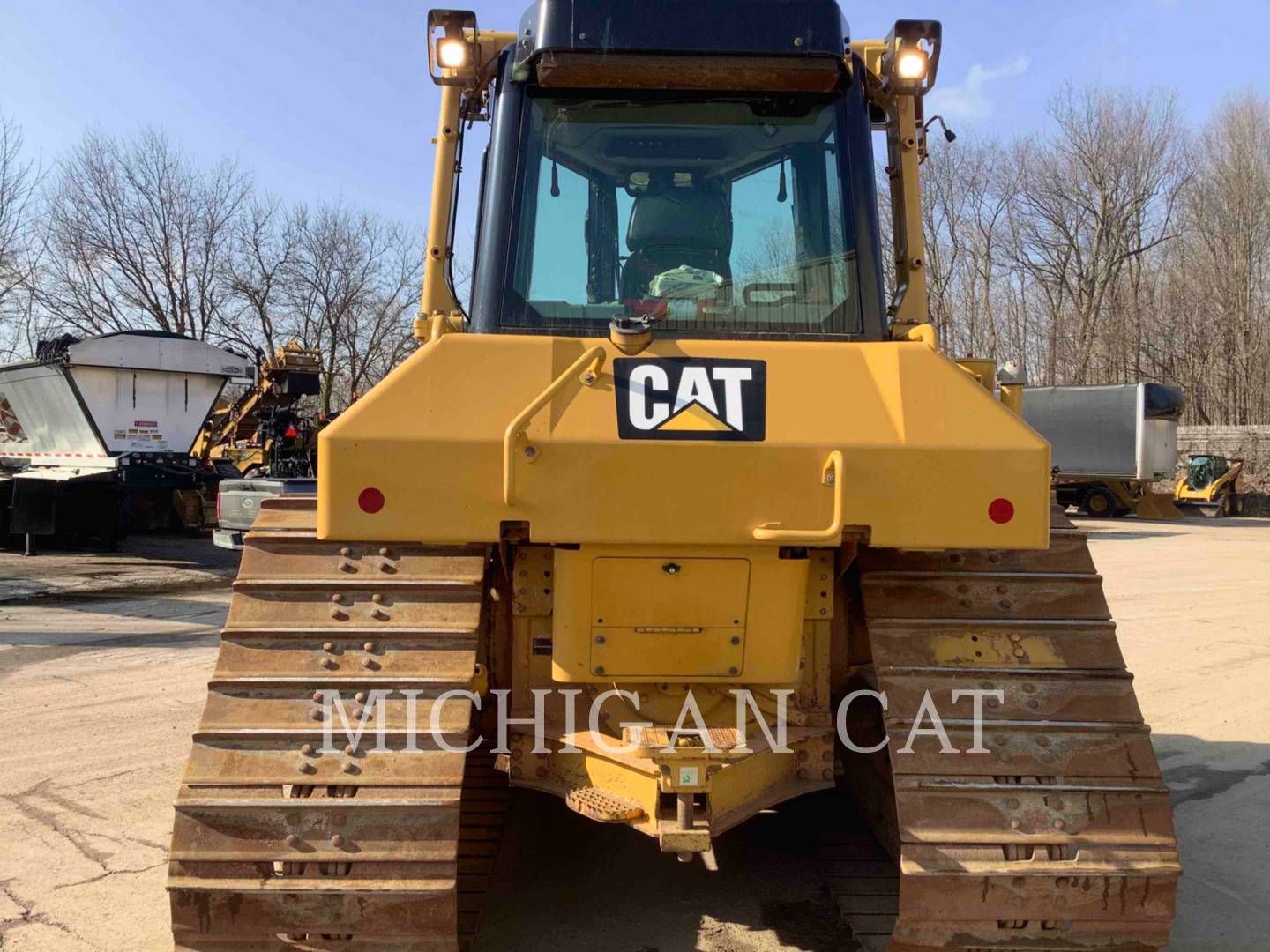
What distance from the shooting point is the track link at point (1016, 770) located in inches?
105

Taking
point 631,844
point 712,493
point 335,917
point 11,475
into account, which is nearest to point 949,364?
point 712,493

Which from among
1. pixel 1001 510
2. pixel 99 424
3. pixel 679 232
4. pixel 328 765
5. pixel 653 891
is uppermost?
pixel 679 232

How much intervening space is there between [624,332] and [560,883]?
2.26m

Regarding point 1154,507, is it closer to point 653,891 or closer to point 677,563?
point 653,891

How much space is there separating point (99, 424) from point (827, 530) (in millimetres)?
12848

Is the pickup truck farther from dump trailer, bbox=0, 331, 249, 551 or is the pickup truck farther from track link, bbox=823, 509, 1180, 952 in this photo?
track link, bbox=823, 509, 1180, 952

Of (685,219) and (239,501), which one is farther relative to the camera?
(239,501)

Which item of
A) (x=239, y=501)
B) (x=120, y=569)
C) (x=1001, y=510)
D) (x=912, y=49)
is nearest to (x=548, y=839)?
(x=1001, y=510)

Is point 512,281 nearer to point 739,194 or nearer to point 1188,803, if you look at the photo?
point 739,194

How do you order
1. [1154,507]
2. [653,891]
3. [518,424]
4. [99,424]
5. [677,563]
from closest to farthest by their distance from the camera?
1. [518,424]
2. [677,563]
3. [653,891]
4. [99,424]
5. [1154,507]

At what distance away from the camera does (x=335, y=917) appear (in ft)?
8.54

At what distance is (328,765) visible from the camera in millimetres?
2729

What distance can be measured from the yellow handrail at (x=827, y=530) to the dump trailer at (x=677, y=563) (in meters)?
0.01

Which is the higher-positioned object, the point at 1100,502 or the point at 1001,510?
the point at 1001,510
